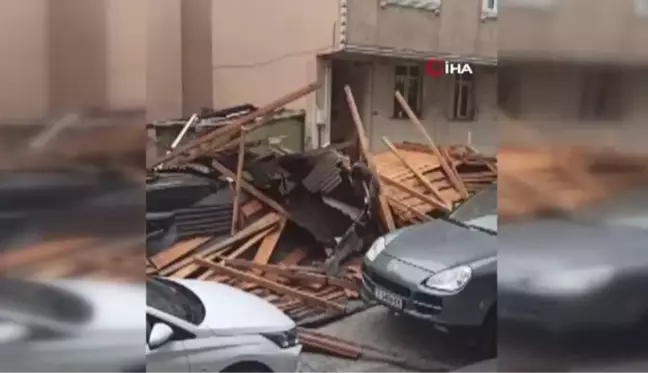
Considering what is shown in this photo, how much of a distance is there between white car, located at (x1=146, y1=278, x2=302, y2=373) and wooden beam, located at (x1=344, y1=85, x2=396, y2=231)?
1.26ft

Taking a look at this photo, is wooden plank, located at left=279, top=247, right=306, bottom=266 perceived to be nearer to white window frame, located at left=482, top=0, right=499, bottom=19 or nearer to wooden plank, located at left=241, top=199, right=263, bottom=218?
wooden plank, located at left=241, top=199, right=263, bottom=218

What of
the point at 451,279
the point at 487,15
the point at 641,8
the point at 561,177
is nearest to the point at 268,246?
the point at 451,279

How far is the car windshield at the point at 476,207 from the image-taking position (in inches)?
53.6

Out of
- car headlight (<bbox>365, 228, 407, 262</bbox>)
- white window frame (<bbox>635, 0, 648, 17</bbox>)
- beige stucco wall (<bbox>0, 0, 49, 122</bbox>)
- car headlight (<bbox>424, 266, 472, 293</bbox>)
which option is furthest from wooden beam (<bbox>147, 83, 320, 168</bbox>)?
white window frame (<bbox>635, 0, 648, 17</bbox>)

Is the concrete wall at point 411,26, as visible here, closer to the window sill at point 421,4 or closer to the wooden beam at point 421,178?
the window sill at point 421,4

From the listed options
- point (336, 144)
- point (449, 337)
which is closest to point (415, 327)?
point (449, 337)

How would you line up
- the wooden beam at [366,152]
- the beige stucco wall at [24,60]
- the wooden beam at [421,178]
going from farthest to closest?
the wooden beam at [421,178]
the wooden beam at [366,152]
the beige stucco wall at [24,60]

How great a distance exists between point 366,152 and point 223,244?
415mm

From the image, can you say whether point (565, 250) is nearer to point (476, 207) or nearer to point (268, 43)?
point (476, 207)

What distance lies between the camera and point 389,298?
60.4 inches

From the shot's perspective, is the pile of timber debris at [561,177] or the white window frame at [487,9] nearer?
the pile of timber debris at [561,177]

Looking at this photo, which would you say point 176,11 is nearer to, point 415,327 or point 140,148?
point 140,148

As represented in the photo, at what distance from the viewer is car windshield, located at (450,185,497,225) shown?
4.47ft

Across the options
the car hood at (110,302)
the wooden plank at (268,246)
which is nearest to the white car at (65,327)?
the car hood at (110,302)
